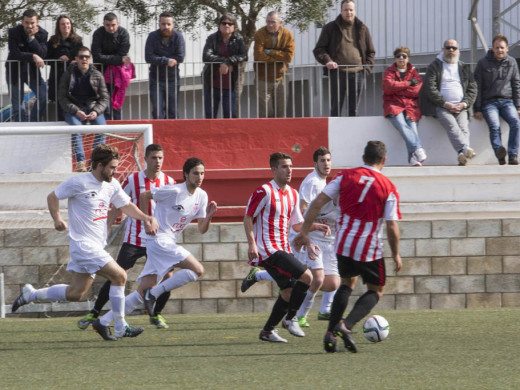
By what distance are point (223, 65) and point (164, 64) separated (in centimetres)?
79

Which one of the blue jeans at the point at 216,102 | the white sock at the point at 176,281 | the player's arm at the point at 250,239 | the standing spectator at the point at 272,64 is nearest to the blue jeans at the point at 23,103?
the blue jeans at the point at 216,102

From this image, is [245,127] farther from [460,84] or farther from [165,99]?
[460,84]

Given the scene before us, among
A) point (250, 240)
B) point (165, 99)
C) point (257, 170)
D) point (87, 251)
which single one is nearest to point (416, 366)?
point (250, 240)

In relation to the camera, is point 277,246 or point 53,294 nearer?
point 277,246

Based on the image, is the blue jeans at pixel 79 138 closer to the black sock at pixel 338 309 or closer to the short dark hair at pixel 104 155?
the short dark hair at pixel 104 155

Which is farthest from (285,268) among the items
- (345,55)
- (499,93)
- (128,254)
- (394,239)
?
(499,93)

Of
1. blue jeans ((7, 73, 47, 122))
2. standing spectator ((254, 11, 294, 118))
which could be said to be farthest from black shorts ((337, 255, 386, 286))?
blue jeans ((7, 73, 47, 122))

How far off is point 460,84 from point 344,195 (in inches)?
262

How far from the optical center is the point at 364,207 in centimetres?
788

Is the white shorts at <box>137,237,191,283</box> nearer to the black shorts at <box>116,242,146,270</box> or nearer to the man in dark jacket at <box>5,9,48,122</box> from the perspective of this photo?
the black shorts at <box>116,242,146,270</box>

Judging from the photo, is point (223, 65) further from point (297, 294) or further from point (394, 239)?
point (394, 239)

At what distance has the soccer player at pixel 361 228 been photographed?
25.6 ft

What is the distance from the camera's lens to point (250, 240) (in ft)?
28.4

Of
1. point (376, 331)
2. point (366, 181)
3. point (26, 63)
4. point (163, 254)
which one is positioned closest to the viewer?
point (366, 181)
